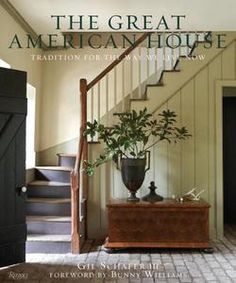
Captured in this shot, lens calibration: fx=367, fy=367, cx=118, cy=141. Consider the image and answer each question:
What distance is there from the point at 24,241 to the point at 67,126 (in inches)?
94.5

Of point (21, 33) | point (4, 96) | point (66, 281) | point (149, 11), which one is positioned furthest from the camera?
point (21, 33)

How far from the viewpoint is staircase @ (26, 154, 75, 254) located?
4184mm

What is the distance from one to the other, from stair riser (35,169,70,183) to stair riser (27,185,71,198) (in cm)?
19

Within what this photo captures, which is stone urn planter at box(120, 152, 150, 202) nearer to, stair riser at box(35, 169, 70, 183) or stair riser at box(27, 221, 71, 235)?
stair riser at box(27, 221, 71, 235)

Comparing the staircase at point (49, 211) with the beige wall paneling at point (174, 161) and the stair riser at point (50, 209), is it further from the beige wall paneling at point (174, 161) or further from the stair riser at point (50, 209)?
the beige wall paneling at point (174, 161)

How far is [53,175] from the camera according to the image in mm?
5152

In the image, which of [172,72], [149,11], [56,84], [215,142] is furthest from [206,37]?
[56,84]

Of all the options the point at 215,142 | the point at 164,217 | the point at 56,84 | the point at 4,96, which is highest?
the point at 56,84

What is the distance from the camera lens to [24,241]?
3904 millimetres

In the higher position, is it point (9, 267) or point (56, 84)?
point (56, 84)

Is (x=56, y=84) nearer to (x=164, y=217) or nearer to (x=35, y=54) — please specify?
(x=35, y=54)

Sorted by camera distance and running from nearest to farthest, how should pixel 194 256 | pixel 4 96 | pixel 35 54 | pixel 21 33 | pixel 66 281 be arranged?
pixel 66 281 < pixel 4 96 < pixel 194 256 < pixel 21 33 < pixel 35 54

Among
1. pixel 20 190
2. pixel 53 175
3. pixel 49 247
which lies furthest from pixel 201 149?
pixel 20 190

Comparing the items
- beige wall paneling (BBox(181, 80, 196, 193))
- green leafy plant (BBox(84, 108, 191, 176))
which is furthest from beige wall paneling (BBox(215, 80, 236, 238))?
green leafy plant (BBox(84, 108, 191, 176))
